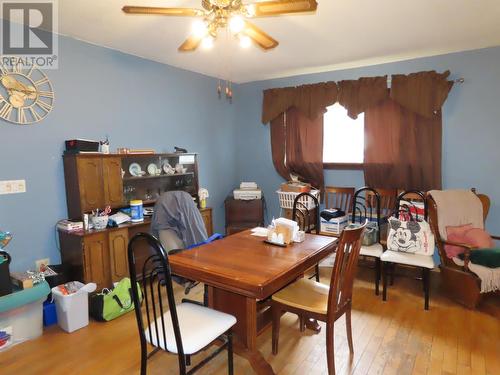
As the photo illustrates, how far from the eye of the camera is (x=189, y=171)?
13.4ft

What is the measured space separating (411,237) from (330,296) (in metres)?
1.55

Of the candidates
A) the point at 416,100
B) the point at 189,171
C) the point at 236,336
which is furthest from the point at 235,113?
the point at 236,336

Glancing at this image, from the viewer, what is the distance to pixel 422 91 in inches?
143

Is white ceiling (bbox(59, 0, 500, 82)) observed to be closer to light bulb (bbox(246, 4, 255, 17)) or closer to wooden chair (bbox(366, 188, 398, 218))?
light bulb (bbox(246, 4, 255, 17))

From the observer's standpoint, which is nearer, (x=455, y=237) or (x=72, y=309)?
(x=72, y=309)

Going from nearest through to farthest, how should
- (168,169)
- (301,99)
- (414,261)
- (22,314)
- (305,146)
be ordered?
1. (22,314)
2. (414,261)
3. (168,169)
4. (301,99)
5. (305,146)

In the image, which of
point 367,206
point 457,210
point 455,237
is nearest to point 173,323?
point 455,237

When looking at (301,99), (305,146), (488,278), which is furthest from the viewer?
(305,146)

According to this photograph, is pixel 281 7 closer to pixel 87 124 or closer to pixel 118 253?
pixel 87 124

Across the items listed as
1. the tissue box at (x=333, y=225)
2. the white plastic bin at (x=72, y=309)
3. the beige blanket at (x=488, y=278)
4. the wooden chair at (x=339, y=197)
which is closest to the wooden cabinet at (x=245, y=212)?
the wooden chair at (x=339, y=197)

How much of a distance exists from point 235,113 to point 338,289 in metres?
3.70

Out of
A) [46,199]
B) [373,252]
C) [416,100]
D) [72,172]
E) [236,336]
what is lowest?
[236,336]

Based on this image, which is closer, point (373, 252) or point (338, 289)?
point (338, 289)

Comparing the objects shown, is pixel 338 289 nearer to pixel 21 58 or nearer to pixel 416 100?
pixel 416 100
